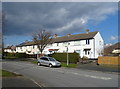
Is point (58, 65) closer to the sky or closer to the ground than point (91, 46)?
closer to the ground

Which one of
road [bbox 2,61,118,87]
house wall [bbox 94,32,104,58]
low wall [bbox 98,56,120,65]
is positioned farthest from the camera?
house wall [bbox 94,32,104,58]

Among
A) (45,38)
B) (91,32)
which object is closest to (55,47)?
(45,38)

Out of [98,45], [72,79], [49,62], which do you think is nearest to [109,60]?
[49,62]

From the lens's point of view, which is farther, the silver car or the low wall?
the low wall

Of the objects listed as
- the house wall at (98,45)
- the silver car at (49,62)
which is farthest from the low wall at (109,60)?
the house wall at (98,45)

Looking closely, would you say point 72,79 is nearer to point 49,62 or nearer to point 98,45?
point 49,62

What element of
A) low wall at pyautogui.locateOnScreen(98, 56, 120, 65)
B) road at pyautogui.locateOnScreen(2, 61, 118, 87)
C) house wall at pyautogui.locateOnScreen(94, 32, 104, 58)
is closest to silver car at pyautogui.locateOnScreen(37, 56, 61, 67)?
road at pyautogui.locateOnScreen(2, 61, 118, 87)

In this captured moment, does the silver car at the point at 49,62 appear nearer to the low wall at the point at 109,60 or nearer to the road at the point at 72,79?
the road at the point at 72,79

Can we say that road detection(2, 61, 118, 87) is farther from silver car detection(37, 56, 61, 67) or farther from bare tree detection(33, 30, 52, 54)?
bare tree detection(33, 30, 52, 54)

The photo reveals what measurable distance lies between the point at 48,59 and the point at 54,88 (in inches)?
678

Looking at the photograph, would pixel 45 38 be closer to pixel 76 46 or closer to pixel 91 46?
pixel 76 46

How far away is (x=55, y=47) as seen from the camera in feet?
196

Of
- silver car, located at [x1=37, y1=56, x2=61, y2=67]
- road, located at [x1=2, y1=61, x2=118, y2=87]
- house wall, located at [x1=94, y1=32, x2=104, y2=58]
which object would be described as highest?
house wall, located at [x1=94, y1=32, x2=104, y2=58]

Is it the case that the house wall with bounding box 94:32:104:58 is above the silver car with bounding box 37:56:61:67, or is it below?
above
